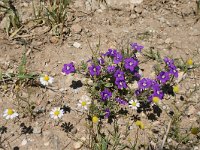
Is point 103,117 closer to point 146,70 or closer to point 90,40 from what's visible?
point 146,70

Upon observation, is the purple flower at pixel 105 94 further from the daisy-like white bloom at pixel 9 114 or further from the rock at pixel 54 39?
the rock at pixel 54 39

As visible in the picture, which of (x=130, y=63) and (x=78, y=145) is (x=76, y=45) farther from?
(x=78, y=145)

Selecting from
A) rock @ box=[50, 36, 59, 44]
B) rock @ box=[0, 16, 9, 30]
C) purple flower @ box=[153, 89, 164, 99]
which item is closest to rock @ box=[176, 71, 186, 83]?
purple flower @ box=[153, 89, 164, 99]

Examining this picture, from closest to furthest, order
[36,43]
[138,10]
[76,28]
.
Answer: [36,43], [76,28], [138,10]

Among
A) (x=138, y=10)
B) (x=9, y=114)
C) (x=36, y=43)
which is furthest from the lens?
(x=138, y=10)

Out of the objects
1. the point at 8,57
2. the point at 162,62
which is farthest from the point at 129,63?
the point at 8,57

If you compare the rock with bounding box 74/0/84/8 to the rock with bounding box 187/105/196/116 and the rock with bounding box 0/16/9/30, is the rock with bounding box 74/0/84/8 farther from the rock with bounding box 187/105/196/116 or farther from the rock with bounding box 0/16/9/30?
the rock with bounding box 187/105/196/116

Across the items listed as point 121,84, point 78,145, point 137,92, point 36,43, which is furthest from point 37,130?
point 36,43
